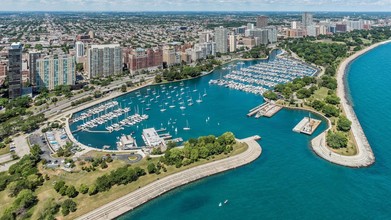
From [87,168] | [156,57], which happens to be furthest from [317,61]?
[87,168]

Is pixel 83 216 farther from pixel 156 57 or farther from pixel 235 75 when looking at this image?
pixel 156 57

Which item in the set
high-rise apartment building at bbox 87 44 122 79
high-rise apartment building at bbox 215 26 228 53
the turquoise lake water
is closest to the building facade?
high-rise apartment building at bbox 215 26 228 53

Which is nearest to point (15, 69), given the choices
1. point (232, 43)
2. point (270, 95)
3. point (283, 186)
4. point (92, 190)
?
point (92, 190)

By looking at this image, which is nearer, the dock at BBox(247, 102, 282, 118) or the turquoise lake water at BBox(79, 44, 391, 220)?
the turquoise lake water at BBox(79, 44, 391, 220)

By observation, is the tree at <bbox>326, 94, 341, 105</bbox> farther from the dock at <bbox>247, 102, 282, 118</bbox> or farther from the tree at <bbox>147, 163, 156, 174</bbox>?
the tree at <bbox>147, 163, 156, 174</bbox>

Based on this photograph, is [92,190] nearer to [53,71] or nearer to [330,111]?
[330,111]

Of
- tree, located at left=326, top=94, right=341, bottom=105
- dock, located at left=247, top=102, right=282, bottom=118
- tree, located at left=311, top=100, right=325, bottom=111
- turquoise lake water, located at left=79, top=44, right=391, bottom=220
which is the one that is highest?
tree, located at left=326, top=94, right=341, bottom=105

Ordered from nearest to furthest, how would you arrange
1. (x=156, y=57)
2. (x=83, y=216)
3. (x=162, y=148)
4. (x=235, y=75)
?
(x=83, y=216) < (x=162, y=148) < (x=235, y=75) < (x=156, y=57)

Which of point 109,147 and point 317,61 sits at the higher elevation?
point 317,61
